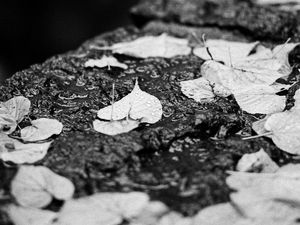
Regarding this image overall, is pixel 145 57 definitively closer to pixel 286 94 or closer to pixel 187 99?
pixel 187 99

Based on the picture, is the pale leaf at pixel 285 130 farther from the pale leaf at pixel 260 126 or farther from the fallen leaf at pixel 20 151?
the fallen leaf at pixel 20 151

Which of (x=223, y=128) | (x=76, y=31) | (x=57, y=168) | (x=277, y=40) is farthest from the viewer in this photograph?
(x=76, y=31)

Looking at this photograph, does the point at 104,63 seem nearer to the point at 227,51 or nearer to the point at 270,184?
the point at 227,51

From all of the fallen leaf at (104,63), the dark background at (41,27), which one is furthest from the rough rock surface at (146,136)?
the dark background at (41,27)

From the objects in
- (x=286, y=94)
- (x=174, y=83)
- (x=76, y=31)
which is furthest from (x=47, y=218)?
(x=76, y=31)

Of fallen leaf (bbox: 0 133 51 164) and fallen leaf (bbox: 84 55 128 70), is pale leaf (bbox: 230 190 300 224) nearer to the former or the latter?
fallen leaf (bbox: 0 133 51 164)

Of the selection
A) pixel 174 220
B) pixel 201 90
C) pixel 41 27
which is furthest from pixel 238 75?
pixel 41 27
